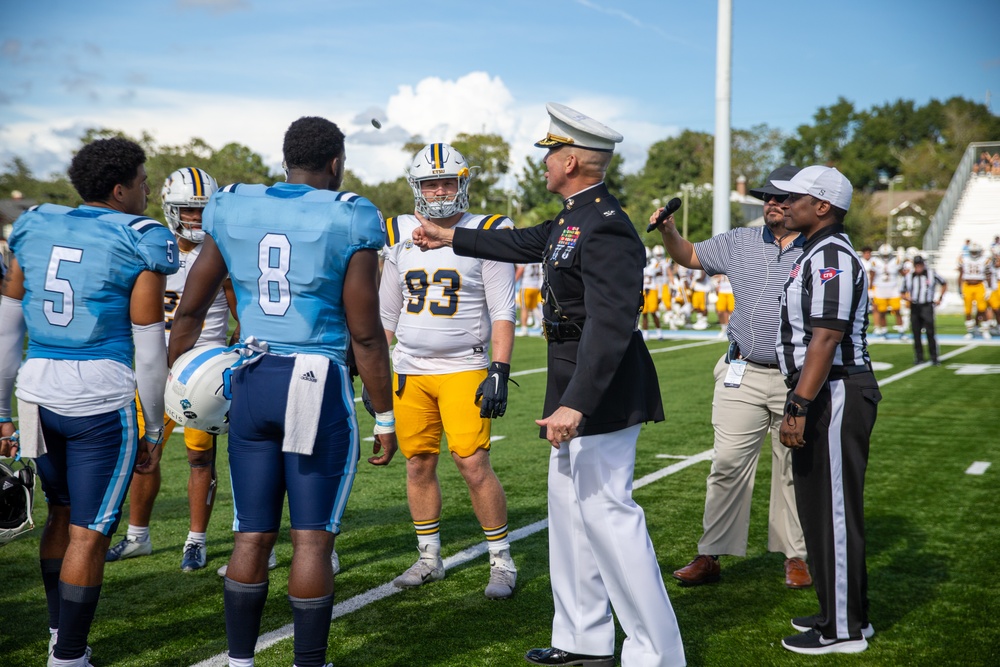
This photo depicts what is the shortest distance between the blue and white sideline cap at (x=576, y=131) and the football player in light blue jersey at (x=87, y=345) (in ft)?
4.97

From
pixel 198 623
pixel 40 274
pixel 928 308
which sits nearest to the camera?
pixel 40 274

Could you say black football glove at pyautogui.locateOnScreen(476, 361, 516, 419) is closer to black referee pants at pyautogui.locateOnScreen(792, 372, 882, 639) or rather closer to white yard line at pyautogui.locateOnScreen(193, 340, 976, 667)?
white yard line at pyautogui.locateOnScreen(193, 340, 976, 667)

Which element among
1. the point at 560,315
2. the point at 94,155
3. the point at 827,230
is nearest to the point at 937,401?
the point at 827,230

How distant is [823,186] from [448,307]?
1.93 meters

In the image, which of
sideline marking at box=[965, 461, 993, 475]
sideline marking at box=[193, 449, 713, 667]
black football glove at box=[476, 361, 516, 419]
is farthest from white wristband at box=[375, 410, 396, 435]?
sideline marking at box=[965, 461, 993, 475]

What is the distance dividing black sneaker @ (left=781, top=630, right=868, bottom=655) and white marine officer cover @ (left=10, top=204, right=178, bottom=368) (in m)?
3.03

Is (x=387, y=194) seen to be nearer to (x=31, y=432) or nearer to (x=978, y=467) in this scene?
(x=978, y=467)

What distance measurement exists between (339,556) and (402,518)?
87cm

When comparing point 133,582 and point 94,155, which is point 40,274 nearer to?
point 94,155

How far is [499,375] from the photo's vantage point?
437 centimetres

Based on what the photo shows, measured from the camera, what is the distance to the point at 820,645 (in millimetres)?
3967

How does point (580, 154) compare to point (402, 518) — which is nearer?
point (580, 154)

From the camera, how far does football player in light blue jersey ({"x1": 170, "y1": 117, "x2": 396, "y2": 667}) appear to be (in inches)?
121

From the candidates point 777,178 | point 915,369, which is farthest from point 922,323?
point 777,178
